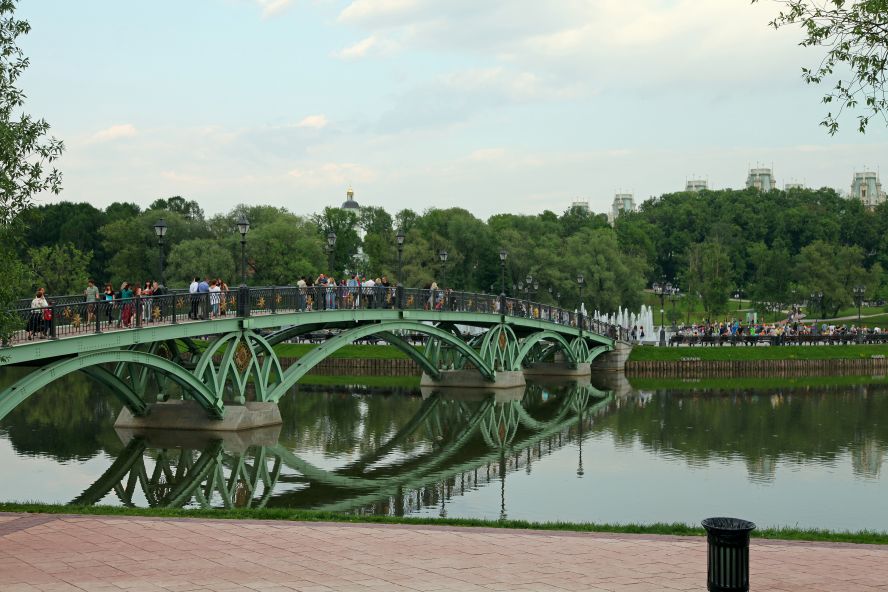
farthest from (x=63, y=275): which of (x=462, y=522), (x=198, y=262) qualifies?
(x=462, y=522)

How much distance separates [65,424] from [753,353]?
1778 inches

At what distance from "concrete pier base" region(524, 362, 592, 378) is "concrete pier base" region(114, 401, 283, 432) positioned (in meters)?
28.9

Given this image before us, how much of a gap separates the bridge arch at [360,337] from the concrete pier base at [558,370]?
1003 centimetres

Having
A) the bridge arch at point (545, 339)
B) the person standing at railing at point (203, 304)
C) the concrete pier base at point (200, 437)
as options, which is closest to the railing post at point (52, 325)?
the person standing at railing at point (203, 304)

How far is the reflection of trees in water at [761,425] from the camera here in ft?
108

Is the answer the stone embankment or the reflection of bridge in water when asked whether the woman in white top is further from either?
the stone embankment

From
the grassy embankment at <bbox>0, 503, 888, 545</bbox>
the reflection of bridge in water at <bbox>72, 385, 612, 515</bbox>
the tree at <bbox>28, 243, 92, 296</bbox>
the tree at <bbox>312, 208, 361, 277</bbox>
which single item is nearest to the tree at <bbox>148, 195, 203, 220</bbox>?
the tree at <bbox>312, 208, 361, 277</bbox>

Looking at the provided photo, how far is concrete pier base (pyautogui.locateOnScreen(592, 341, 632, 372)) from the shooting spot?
220 ft

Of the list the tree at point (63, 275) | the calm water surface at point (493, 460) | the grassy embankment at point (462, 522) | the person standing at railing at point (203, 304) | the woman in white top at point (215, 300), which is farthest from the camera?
the tree at point (63, 275)

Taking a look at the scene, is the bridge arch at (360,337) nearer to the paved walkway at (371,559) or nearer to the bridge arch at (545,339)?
the bridge arch at (545,339)

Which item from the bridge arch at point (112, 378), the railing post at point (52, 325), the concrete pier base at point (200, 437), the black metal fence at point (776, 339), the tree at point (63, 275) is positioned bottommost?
the concrete pier base at point (200, 437)

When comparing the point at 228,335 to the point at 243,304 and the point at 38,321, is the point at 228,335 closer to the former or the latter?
the point at 243,304

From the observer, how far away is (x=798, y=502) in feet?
81.1

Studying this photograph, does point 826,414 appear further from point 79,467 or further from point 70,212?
point 70,212
